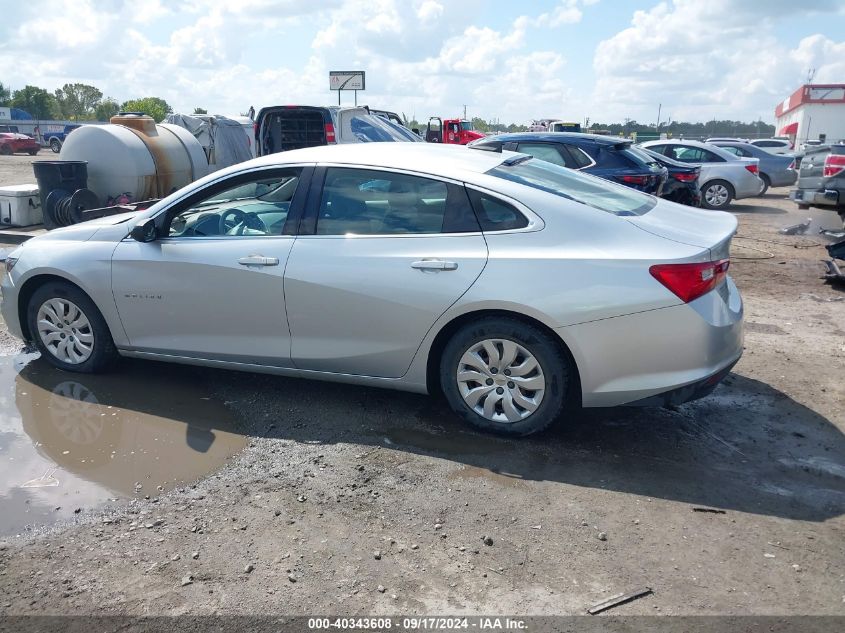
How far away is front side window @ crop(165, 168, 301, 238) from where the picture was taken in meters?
4.76

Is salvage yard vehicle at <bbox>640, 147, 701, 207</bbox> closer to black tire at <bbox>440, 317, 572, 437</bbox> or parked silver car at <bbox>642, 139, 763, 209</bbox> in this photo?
parked silver car at <bbox>642, 139, 763, 209</bbox>

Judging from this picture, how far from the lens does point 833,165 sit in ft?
36.0

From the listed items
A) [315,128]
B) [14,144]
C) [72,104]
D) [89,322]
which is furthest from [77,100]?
[89,322]

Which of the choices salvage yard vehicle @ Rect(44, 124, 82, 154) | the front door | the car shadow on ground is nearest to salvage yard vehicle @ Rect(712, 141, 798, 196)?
the car shadow on ground

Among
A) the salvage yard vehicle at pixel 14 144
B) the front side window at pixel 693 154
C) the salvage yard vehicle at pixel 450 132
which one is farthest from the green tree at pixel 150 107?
the front side window at pixel 693 154

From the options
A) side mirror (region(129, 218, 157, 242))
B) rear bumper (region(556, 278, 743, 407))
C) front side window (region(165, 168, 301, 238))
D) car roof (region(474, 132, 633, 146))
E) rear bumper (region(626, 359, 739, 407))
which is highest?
car roof (region(474, 132, 633, 146))

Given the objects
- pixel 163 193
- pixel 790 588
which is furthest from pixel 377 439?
pixel 163 193

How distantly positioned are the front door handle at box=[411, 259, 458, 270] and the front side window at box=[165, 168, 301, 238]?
1.01 m

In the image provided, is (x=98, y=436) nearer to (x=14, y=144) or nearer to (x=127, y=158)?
(x=127, y=158)

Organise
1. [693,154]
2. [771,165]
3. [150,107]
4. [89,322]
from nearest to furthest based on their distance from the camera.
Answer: [89,322]
[693,154]
[771,165]
[150,107]

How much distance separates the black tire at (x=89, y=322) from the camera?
203 inches

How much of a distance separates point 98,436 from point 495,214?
9.08 feet

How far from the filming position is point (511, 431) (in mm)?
4312

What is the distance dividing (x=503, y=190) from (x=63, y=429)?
3.10 meters
